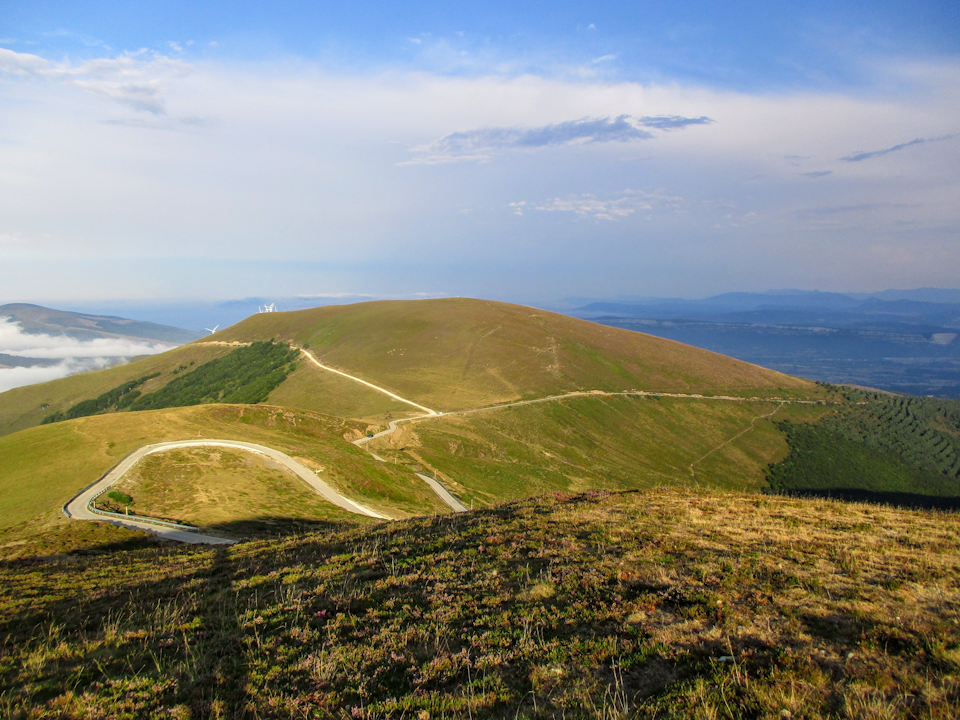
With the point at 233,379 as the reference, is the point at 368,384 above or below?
above

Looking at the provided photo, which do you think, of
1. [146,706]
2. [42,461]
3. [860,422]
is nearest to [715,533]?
[146,706]

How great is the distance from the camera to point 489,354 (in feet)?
313

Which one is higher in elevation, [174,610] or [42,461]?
[174,610]

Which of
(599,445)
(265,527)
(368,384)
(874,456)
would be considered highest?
A: (368,384)

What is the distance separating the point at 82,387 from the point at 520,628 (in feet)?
516

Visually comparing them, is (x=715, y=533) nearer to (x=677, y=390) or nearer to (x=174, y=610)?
(x=174, y=610)

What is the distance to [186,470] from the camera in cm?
3020

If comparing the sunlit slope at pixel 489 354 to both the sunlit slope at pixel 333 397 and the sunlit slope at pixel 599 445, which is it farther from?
the sunlit slope at pixel 599 445

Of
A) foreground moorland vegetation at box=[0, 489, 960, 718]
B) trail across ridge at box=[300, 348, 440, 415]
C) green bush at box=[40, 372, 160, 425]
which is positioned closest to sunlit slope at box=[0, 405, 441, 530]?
foreground moorland vegetation at box=[0, 489, 960, 718]

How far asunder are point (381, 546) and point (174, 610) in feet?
19.2

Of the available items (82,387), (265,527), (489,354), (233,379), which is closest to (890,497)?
(489,354)

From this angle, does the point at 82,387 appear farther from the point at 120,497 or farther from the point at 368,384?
the point at 120,497

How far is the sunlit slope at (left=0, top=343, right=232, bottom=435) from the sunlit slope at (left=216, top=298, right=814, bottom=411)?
40.0ft

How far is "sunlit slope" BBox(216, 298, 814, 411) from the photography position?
84062 millimetres
